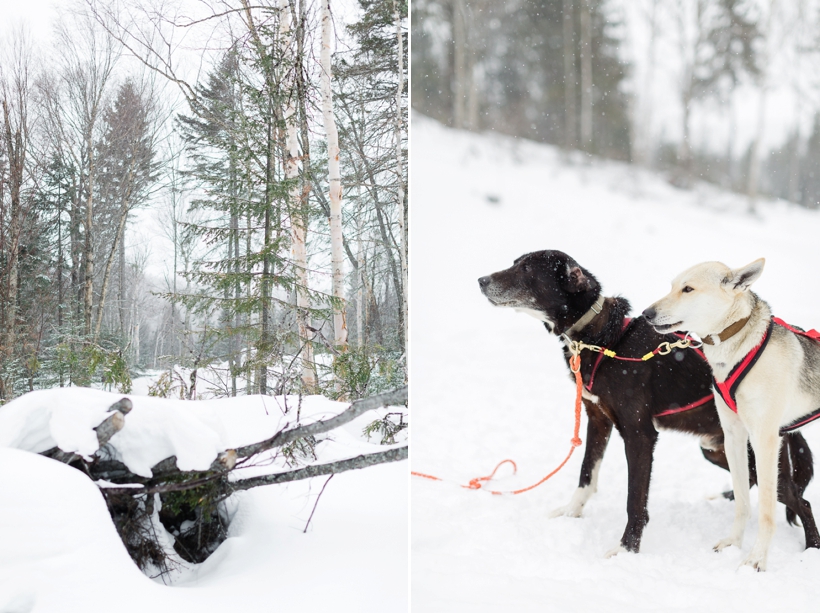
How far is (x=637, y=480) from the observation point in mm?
1195

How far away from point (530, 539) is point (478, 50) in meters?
2.67

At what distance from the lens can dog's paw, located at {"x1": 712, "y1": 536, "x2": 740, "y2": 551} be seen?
115cm

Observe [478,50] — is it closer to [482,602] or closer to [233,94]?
[233,94]

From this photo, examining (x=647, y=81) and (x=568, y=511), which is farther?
(x=647, y=81)

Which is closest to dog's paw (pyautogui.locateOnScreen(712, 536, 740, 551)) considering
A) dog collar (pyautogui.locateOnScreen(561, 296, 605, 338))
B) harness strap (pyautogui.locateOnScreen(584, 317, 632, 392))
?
harness strap (pyautogui.locateOnScreen(584, 317, 632, 392))

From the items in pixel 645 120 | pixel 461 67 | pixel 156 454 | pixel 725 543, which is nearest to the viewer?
pixel 725 543

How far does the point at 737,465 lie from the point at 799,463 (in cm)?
22

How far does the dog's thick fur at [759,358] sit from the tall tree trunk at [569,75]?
2706mm

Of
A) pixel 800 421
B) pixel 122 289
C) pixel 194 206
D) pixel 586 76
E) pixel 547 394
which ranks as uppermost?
pixel 586 76

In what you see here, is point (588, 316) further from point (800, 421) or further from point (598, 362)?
point (800, 421)

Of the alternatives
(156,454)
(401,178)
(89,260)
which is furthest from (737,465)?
(89,260)

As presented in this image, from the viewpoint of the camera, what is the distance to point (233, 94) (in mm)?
3129

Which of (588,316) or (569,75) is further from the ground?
(569,75)

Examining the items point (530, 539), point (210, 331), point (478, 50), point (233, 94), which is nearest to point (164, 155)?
point (233, 94)
